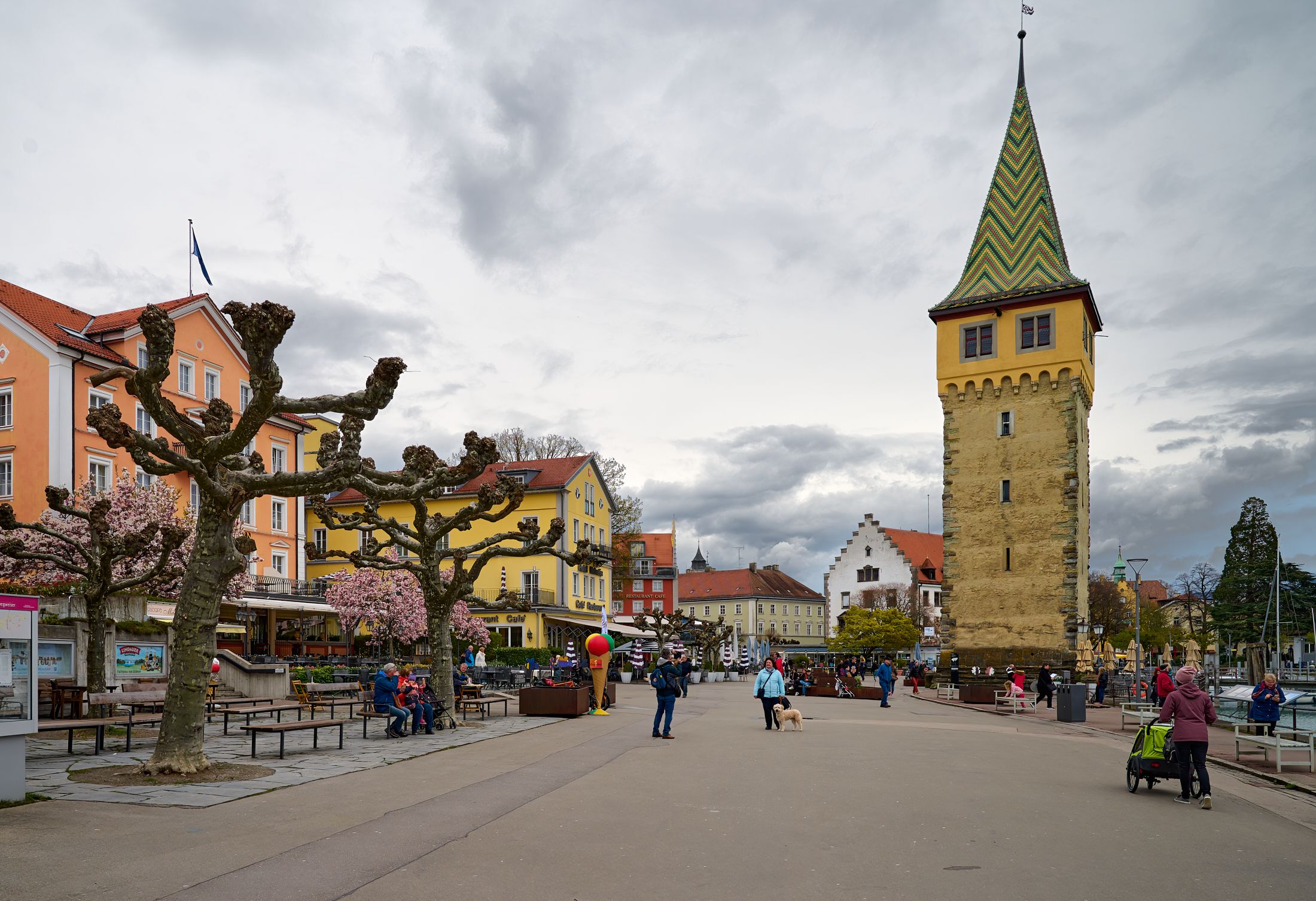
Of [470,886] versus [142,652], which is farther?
[142,652]

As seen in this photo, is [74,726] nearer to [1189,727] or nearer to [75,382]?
[1189,727]

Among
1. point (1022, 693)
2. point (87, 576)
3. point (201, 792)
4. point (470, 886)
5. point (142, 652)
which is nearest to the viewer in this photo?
point (470, 886)

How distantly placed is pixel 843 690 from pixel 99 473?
28.8 m

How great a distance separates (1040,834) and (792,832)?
2.31 metres

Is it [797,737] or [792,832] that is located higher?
[792,832]

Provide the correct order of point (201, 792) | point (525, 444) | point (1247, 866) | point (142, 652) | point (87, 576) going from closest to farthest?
point (1247, 866) < point (201, 792) < point (87, 576) < point (142, 652) < point (525, 444)

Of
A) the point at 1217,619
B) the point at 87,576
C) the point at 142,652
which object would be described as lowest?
the point at 1217,619

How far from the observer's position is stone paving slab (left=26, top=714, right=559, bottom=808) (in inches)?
429

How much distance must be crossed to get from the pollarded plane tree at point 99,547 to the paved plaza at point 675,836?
8834 mm

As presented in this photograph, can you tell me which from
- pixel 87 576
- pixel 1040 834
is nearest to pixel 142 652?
pixel 87 576

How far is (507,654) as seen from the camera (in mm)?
49906

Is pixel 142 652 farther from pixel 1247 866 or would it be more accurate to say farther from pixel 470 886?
pixel 1247 866

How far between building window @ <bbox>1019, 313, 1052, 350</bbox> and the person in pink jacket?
119 ft

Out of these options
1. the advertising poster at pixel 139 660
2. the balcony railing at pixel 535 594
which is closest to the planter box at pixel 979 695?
the advertising poster at pixel 139 660
